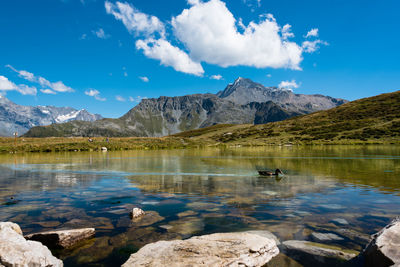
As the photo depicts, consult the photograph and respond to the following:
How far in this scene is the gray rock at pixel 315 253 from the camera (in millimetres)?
7750

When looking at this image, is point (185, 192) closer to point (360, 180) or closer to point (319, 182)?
point (319, 182)

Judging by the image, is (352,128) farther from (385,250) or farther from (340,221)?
(385,250)

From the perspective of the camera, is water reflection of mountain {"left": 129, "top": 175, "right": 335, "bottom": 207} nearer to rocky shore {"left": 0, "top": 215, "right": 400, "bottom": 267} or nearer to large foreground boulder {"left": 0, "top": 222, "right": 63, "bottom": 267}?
rocky shore {"left": 0, "top": 215, "right": 400, "bottom": 267}

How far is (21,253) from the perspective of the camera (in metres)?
6.69

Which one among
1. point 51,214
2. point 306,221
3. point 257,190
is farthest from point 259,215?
point 51,214

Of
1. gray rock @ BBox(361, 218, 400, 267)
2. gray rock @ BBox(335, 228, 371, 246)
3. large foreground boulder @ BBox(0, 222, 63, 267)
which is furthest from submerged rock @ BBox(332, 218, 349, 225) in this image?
large foreground boulder @ BBox(0, 222, 63, 267)

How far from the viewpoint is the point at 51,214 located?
1276 centimetres

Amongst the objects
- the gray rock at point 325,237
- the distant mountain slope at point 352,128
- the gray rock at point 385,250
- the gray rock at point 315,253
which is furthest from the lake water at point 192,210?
the distant mountain slope at point 352,128

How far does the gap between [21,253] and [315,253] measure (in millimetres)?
8623

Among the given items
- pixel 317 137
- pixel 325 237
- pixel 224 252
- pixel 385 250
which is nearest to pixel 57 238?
pixel 224 252

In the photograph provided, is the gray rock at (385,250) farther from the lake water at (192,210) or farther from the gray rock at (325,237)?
the gray rock at (325,237)

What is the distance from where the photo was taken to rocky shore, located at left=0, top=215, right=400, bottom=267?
265 inches

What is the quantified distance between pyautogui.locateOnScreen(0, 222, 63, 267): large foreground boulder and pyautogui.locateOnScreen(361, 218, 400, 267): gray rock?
8.96 m

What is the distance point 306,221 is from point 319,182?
1182 cm
